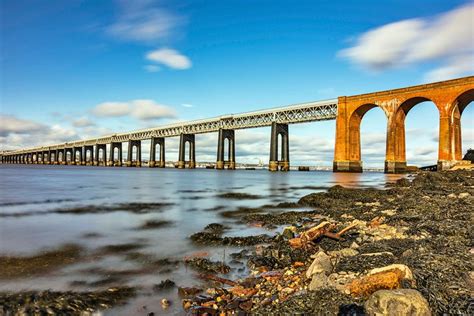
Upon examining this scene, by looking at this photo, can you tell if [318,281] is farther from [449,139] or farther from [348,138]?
[348,138]

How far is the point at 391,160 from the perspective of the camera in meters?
57.2

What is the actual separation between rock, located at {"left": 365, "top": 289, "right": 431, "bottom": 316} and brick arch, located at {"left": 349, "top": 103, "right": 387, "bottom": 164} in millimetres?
63808

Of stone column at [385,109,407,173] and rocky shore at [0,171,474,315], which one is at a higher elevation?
stone column at [385,109,407,173]

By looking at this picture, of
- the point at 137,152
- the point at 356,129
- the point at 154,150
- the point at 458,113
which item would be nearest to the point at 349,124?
the point at 356,129

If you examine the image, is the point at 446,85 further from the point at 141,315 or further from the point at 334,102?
the point at 141,315

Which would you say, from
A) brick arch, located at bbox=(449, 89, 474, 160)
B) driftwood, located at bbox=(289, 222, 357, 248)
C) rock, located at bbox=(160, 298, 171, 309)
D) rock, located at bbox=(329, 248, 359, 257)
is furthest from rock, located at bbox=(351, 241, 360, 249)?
brick arch, located at bbox=(449, 89, 474, 160)

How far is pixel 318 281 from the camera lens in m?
4.09

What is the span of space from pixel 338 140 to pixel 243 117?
3681 centimetres

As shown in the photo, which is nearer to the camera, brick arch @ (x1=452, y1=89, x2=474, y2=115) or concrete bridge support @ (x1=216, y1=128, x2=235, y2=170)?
brick arch @ (x1=452, y1=89, x2=474, y2=115)

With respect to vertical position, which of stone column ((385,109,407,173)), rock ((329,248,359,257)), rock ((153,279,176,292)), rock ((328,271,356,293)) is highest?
stone column ((385,109,407,173))

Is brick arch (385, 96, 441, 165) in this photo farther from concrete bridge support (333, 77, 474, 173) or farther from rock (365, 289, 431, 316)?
rock (365, 289, 431, 316)

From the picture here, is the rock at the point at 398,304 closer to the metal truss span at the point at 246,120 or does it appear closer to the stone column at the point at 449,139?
the stone column at the point at 449,139

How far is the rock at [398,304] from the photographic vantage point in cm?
293

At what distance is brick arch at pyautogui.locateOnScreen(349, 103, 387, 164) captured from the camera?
63.2 m
